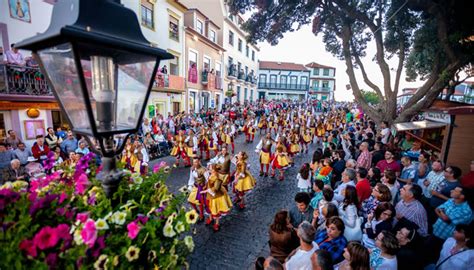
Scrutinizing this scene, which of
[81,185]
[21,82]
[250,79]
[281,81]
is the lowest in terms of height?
[81,185]

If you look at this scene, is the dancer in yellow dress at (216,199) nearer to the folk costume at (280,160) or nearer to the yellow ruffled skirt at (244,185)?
the yellow ruffled skirt at (244,185)

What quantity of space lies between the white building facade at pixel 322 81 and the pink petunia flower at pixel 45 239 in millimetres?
69181

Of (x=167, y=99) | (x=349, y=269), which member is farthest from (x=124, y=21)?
(x=167, y=99)

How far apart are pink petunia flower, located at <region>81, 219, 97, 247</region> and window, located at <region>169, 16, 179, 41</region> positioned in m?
19.8

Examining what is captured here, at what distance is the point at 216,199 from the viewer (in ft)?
19.0

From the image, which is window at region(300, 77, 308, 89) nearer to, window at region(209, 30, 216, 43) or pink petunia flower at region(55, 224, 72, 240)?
window at region(209, 30, 216, 43)

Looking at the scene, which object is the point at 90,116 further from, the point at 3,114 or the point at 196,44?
the point at 196,44

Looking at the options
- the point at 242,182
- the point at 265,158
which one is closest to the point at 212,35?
the point at 265,158

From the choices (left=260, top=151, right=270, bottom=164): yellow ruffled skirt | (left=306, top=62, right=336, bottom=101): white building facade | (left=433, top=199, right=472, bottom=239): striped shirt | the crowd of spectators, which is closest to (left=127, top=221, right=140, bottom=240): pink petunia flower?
the crowd of spectators

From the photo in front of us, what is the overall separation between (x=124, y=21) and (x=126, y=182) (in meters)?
1.40

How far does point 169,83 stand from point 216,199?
14.0 metres

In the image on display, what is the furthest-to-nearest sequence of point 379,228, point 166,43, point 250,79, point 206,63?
point 250,79 < point 206,63 < point 166,43 < point 379,228

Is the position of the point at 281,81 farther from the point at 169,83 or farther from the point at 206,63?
the point at 169,83

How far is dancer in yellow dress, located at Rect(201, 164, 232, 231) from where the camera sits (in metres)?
5.75
